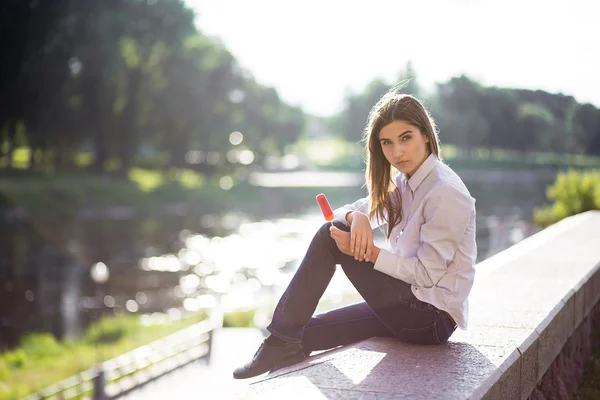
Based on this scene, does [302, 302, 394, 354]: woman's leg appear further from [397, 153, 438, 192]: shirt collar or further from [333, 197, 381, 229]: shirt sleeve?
[397, 153, 438, 192]: shirt collar

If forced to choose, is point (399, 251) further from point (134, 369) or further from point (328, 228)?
point (134, 369)

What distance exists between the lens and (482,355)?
259 centimetres

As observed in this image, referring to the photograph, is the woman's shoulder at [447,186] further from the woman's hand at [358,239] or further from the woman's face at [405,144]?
the woman's hand at [358,239]

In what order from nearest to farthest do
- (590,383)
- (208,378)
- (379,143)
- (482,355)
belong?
(482,355) < (379,143) < (590,383) < (208,378)

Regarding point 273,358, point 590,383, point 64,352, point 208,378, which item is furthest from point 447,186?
point 64,352

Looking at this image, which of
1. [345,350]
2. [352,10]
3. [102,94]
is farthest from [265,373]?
[352,10]

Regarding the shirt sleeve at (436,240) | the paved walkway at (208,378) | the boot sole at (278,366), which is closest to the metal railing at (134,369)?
the paved walkway at (208,378)

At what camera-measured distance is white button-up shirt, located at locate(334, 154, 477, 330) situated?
262cm

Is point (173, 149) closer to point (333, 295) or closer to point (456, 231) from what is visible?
point (333, 295)

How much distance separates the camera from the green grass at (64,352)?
13969mm

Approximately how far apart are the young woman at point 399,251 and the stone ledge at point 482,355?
0.11 meters

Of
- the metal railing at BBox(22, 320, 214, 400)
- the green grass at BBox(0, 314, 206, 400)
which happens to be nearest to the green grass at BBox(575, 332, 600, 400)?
the metal railing at BBox(22, 320, 214, 400)

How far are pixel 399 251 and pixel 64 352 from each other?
1464cm

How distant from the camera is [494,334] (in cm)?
292
